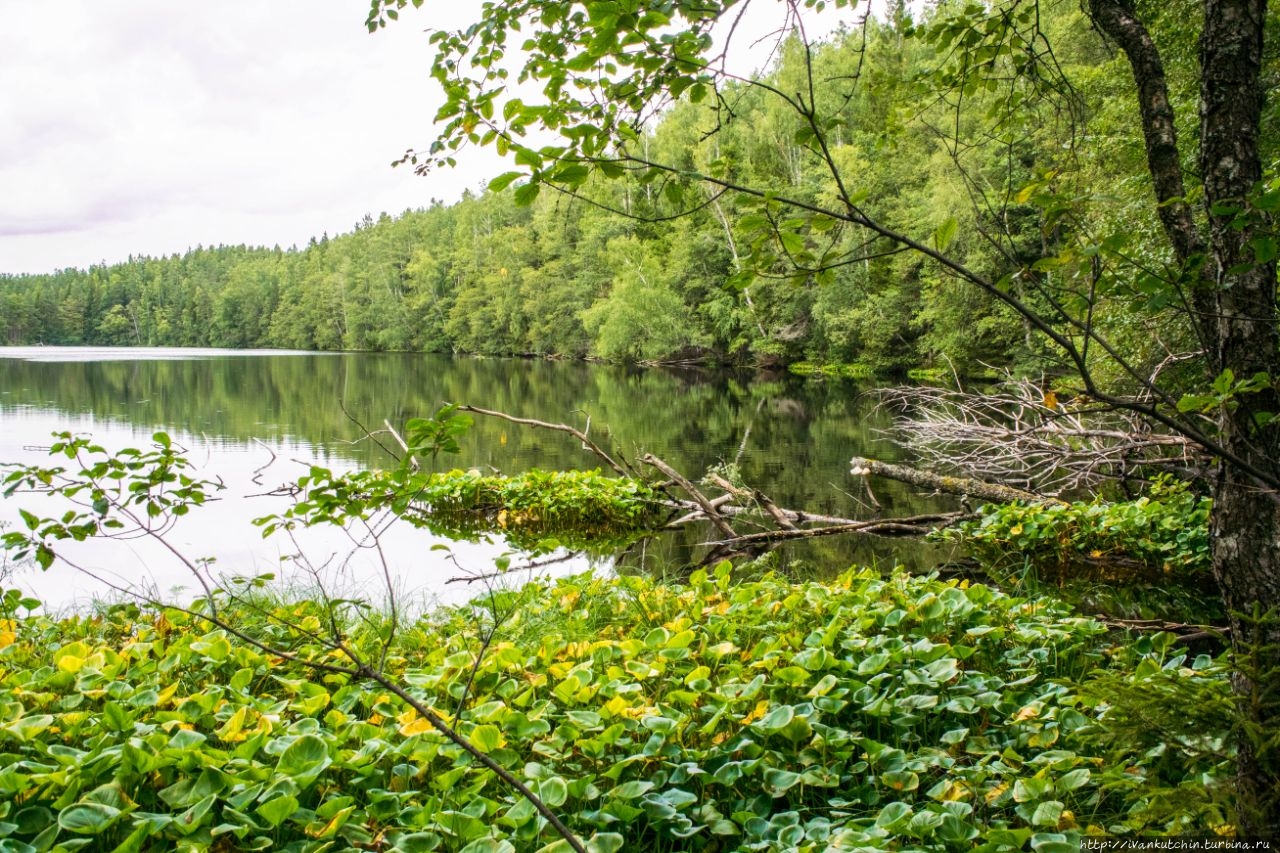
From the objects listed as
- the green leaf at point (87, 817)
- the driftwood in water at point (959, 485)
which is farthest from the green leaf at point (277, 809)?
the driftwood in water at point (959, 485)

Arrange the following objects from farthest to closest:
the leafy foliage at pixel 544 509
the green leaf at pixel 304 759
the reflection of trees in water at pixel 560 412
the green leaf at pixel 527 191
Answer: the reflection of trees in water at pixel 560 412 < the leafy foliage at pixel 544 509 < the green leaf at pixel 304 759 < the green leaf at pixel 527 191

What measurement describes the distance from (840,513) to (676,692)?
25.5 ft

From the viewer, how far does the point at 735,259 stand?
161cm

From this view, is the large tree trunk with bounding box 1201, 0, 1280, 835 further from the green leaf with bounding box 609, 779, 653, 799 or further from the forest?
the green leaf with bounding box 609, 779, 653, 799

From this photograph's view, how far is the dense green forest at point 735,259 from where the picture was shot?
3191mm

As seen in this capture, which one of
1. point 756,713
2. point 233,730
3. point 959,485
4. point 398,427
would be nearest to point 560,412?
point 398,427

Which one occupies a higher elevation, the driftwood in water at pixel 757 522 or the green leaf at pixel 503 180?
the green leaf at pixel 503 180

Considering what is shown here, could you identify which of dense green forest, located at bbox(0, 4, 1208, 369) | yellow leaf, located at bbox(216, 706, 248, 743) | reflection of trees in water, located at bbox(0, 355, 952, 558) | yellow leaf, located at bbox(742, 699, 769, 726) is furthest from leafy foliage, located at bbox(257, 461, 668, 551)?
yellow leaf, located at bbox(216, 706, 248, 743)

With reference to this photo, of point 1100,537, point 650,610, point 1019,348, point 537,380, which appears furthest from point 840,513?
point 537,380

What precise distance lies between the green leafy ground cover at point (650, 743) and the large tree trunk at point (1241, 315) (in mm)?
266

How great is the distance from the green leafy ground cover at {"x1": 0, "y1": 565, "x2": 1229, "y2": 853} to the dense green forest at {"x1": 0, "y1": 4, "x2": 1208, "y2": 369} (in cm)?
134

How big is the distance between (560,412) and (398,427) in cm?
478

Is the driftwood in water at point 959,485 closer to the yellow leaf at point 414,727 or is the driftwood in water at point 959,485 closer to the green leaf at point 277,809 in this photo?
the yellow leaf at point 414,727

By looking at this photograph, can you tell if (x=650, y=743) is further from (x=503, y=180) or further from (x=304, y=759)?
(x=503, y=180)
